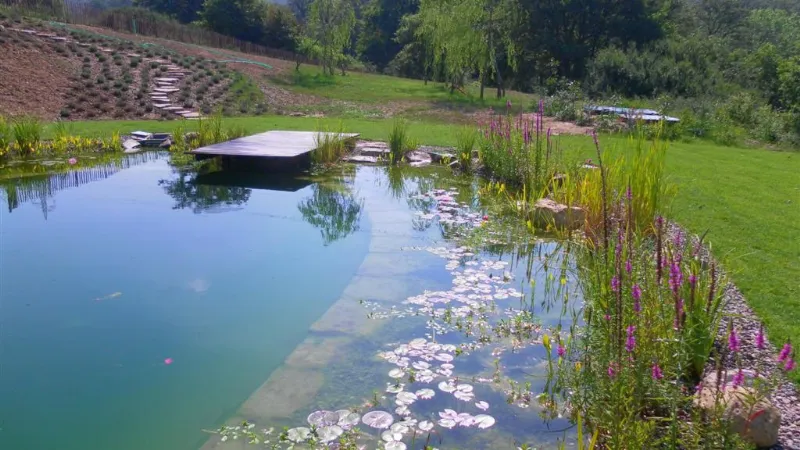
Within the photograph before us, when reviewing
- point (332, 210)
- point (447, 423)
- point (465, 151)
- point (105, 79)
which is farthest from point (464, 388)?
point (105, 79)

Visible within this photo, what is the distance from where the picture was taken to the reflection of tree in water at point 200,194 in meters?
6.05

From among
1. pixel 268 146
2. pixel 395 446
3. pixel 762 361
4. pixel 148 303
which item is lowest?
pixel 395 446

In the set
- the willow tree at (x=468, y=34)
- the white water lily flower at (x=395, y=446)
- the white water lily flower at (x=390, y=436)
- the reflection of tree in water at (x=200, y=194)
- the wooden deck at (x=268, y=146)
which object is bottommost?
the white water lily flower at (x=395, y=446)

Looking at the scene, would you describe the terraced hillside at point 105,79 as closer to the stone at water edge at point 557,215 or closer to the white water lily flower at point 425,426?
the stone at water edge at point 557,215

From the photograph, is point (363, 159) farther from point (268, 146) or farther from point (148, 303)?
point (148, 303)

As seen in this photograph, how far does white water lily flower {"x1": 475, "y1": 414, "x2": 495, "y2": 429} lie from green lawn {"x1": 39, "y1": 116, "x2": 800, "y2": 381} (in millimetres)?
1325

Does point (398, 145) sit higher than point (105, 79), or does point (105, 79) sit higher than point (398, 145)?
point (105, 79)

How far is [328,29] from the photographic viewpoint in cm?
2073

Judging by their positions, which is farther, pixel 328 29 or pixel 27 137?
pixel 328 29

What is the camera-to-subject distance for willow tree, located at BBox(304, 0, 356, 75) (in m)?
20.6

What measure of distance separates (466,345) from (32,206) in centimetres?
471

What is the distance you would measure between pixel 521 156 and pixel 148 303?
4158mm

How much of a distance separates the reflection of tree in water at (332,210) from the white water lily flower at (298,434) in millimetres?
2653

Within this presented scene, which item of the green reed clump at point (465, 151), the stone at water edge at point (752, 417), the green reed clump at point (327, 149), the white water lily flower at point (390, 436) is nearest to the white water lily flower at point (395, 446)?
the white water lily flower at point (390, 436)
